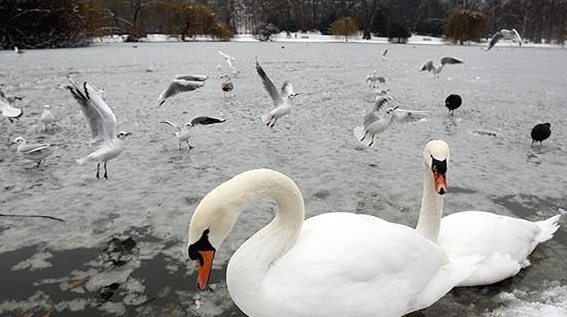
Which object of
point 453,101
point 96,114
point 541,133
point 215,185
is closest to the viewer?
point 215,185

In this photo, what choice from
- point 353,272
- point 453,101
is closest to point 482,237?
point 353,272

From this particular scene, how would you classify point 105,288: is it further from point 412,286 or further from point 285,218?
point 412,286

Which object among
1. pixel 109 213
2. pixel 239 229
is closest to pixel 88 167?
pixel 109 213

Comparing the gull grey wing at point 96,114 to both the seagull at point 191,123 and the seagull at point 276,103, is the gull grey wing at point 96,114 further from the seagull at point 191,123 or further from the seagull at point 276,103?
the seagull at point 276,103

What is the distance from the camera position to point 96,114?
494 cm

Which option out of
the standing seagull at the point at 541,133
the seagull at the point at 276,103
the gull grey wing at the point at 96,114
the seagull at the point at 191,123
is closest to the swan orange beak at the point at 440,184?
the gull grey wing at the point at 96,114

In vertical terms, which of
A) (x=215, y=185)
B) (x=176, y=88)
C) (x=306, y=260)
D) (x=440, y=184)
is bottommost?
(x=215, y=185)

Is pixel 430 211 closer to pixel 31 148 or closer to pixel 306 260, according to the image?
pixel 306 260

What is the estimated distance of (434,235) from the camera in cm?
294

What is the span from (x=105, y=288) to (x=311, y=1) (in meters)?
82.8

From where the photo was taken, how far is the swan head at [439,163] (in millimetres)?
2537

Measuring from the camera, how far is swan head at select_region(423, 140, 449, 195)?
8.32 ft

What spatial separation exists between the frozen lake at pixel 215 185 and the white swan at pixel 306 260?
2.09 feet

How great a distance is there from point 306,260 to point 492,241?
5.18ft
